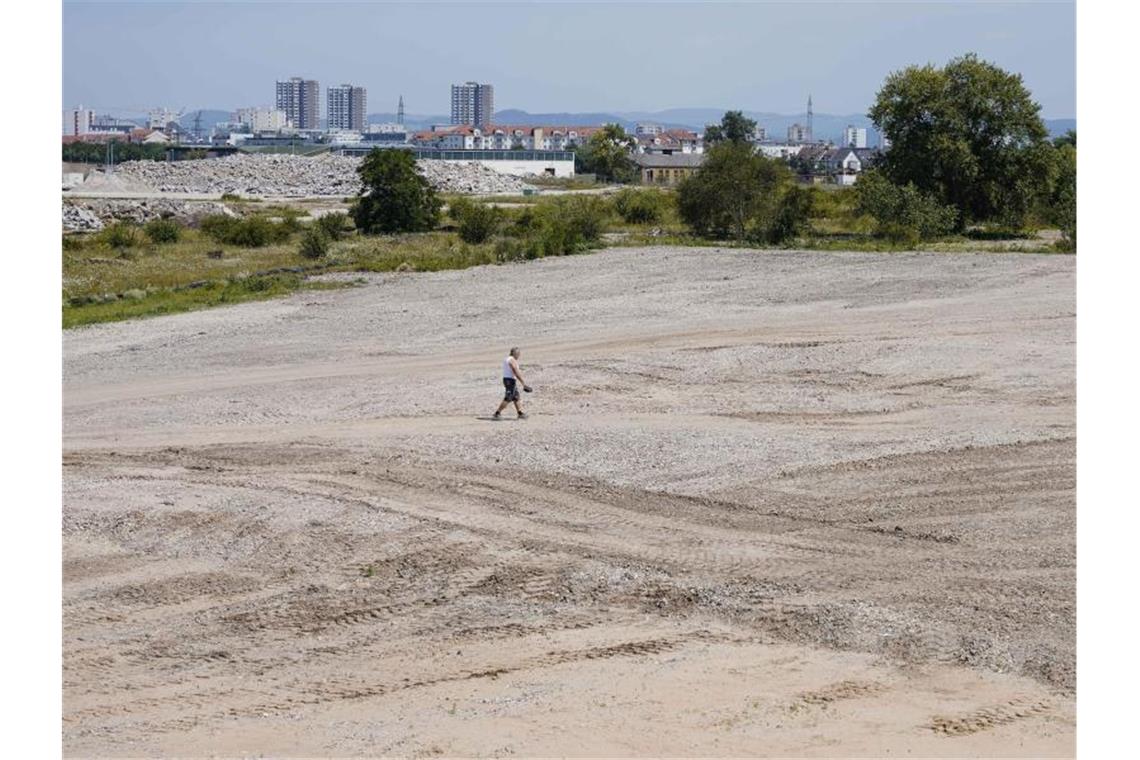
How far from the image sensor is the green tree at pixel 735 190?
2261 inches

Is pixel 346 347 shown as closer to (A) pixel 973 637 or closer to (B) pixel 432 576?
(B) pixel 432 576

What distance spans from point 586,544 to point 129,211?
6472 centimetres

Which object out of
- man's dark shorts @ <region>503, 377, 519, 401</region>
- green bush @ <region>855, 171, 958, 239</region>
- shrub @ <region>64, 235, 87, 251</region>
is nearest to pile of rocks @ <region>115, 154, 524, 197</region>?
shrub @ <region>64, 235, 87, 251</region>

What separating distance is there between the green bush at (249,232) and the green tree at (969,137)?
2600 cm

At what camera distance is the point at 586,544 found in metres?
18.0

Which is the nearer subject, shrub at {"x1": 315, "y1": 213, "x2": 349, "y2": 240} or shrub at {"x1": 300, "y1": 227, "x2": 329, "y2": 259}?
shrub at {"x1": 300, "y1": 227, "x2": 329, "y2": 259}

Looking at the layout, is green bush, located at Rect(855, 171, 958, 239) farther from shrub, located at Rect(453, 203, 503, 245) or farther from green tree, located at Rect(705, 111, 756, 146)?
green tree, located at Rect(705, 111, 756, 146)

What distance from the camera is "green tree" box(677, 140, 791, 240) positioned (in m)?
57.4

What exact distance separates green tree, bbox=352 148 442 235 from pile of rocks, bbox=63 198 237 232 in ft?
40.3

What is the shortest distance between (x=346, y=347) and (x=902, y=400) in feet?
44.3

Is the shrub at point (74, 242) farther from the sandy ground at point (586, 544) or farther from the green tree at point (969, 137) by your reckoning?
the green tree at point (969, 137)

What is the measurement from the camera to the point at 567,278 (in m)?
44.0

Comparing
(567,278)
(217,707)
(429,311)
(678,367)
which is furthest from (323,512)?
(567,278)

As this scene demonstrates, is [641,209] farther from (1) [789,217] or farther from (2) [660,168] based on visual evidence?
(2) [660,168]
